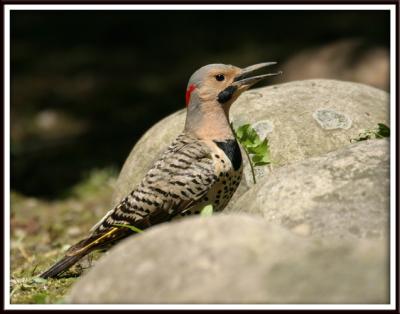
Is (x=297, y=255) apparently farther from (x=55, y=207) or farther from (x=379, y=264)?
(x=55, y=207)

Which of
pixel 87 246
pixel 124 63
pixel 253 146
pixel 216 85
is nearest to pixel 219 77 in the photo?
pixel 216 85

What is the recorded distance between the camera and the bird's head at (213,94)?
5.27m

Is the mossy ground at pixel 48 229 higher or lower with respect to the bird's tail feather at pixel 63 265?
lower

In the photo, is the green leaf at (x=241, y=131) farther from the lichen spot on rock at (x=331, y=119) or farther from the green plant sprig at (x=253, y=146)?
the lichen spot on rock at (x=331, y=119)

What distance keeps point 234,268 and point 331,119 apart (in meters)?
2.86

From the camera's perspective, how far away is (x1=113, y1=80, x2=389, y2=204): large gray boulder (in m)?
5.56

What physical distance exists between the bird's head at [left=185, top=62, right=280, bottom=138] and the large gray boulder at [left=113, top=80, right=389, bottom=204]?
18.1 inches

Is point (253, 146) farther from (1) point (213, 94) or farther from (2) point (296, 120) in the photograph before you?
(2) point (296, 120)

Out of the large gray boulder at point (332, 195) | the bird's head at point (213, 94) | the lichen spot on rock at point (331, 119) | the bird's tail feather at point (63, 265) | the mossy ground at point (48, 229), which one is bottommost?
the mossy ground at point (48, 229)

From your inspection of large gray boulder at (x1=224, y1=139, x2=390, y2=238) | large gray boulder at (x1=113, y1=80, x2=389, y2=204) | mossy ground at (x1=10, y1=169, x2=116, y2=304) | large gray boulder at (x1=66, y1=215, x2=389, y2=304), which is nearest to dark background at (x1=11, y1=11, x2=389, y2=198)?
mossy ground at (x1=10, y1=169, x2=116, y2=304)

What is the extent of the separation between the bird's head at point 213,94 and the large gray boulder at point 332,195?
3.36ft

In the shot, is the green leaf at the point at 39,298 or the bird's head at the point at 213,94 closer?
the green leaf at the point at 39,298

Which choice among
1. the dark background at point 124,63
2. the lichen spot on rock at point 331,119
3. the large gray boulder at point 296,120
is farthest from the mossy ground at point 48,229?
the lichen spot on rock at point 331,119

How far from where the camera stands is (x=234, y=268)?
10.1 feet
